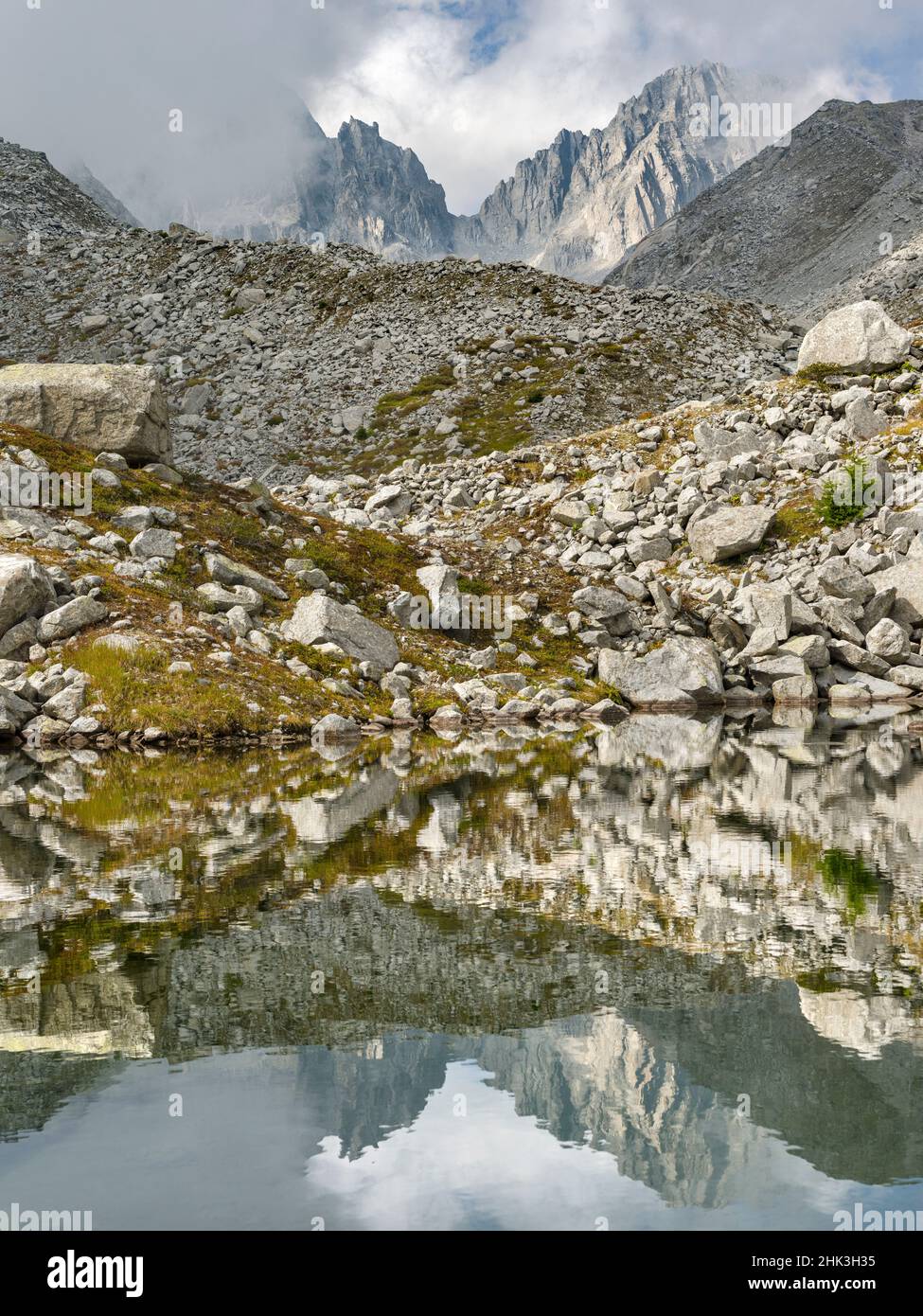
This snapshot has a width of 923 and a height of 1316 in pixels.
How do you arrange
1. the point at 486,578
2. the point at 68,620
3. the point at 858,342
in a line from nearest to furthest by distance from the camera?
1. the point at 68,620
2. the point at 486,578
3. the point at 858,342

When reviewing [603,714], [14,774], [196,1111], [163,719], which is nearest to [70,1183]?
[196,1111]

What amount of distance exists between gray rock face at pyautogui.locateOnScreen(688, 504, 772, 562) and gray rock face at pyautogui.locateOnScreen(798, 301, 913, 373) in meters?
16.6

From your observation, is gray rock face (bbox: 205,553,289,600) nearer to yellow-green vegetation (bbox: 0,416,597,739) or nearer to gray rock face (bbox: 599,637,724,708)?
yellow-green vegetation (bbox: 0,416,597,739)

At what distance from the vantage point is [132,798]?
2095 cm

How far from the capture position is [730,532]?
2146 inches

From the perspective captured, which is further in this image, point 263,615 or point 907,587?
point 907,587

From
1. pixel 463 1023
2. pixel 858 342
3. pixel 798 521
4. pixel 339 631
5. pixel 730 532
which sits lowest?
pixel 463 1023

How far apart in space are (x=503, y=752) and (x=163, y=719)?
10.1 metres

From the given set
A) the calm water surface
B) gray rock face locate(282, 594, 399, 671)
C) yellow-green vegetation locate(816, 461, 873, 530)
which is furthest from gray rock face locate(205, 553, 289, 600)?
yellow-green vegetation locate(816, 461, 873, 530)

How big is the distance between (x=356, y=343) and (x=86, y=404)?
6064cm

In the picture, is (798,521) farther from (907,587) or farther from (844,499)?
(907,587)

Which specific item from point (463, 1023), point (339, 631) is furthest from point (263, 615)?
point (463, 1023)

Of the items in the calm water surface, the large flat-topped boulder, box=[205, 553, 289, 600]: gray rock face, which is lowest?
the calm water surface

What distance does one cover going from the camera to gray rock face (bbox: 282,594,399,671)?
3866 cm
